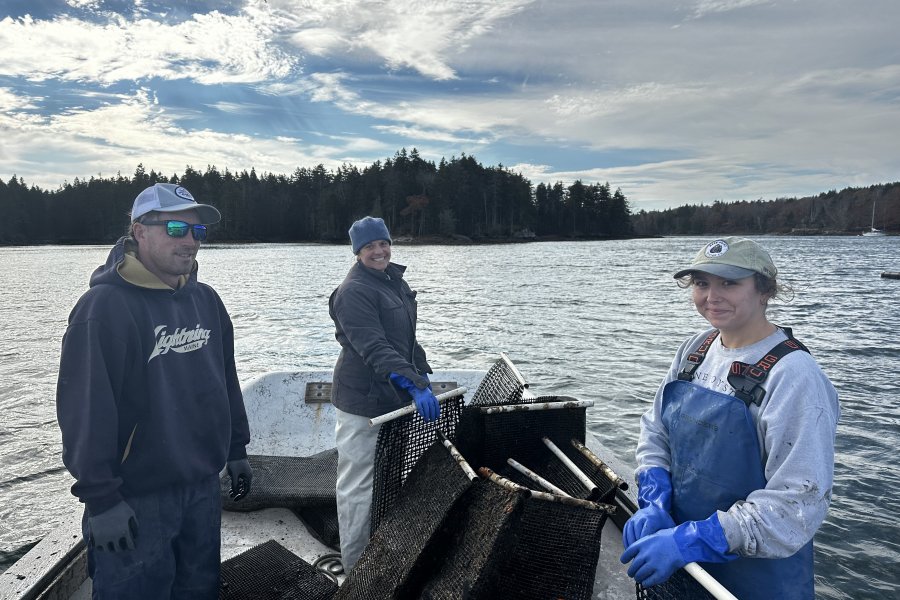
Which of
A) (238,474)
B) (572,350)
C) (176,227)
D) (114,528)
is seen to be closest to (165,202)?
(176,227)

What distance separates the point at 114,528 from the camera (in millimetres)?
2295

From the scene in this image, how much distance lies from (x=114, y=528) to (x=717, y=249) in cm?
264

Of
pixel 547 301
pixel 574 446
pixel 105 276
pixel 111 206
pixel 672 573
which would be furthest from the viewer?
pixel 111 206

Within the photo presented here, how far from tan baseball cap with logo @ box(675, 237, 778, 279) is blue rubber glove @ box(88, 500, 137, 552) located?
248 cm

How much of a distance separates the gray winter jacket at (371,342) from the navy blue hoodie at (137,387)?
0.78 m

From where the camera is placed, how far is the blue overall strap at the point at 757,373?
6.53ft

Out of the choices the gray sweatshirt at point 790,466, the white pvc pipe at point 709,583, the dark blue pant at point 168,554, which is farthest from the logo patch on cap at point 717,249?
the dark blue pant at point 168,554

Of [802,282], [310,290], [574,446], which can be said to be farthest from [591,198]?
[574,446]

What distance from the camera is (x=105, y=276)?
7.93 feet

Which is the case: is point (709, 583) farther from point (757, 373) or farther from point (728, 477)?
point (757, 373)

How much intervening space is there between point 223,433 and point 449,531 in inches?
47.1

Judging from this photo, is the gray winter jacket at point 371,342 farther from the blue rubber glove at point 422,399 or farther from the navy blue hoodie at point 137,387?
the navy blue hoodie at point 137,387

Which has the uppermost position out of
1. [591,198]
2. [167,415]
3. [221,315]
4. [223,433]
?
[591,198]

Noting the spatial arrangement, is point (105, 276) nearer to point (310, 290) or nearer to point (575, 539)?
point (575, 539)
